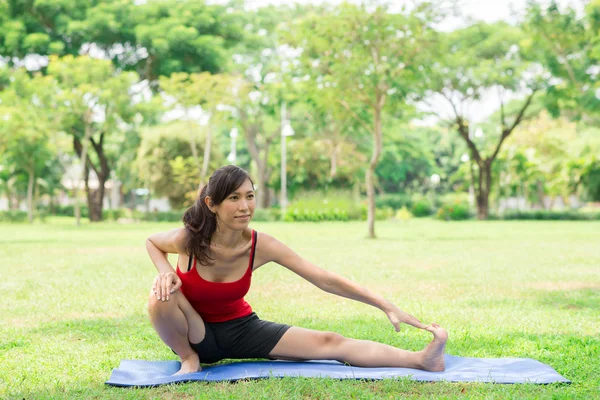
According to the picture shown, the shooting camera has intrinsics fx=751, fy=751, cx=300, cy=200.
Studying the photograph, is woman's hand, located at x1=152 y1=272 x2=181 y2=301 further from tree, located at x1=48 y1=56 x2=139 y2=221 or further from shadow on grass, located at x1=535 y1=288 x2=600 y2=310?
tree, located at x1=48 y1=56 x2=139 y2=221

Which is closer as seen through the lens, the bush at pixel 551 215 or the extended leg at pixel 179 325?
the extended leg at pixel 179 325

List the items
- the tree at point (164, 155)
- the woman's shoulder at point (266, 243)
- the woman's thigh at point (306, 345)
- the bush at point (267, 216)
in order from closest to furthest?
1. the woman's shoulder at point (266, 243)
2. the woman's thigh at point (306, 345)
3. the bush at point (267, 216)
4. the tree at point (164, 155)

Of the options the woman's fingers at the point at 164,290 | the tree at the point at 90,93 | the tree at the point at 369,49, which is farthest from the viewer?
the tree at the point at 90,93

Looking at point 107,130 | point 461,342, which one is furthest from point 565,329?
point 107,130

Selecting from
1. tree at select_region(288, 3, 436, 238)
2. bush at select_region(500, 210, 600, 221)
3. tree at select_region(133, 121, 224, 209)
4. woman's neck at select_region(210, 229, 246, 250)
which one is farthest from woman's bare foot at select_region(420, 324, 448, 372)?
tree at select_region(133, 121, 224, 209)

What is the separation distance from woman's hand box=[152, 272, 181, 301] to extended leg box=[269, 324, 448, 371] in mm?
805

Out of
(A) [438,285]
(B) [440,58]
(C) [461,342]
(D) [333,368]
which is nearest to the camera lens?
(D) [333,368]

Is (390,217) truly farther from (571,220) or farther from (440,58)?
(440,58)

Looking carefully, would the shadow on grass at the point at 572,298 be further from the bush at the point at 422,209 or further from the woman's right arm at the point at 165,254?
the bush at the point at 422,209

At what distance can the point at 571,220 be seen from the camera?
31688 mm

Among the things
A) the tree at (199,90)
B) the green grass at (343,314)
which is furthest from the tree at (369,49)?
the tree at (199,90)

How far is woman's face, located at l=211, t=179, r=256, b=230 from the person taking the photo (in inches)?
156

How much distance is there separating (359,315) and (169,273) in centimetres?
316

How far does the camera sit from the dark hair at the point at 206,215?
156 inches
